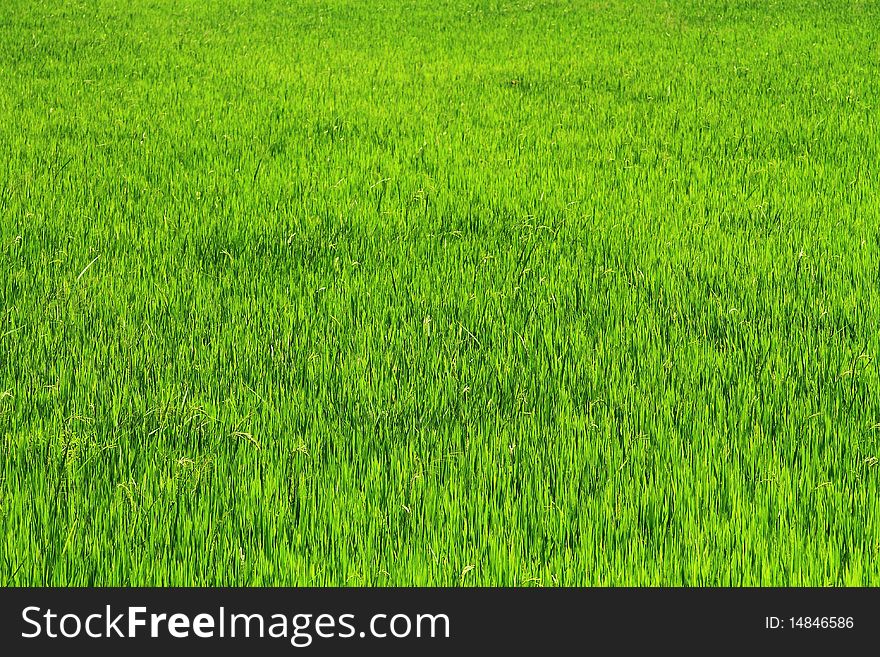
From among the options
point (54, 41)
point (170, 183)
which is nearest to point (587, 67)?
point (170, 183)

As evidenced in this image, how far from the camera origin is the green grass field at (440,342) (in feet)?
8.13

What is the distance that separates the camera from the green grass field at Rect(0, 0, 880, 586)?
2.48 metres

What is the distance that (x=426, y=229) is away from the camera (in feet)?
16.5

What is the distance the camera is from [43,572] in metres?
2.37

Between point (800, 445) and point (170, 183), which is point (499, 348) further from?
point (170, 183)

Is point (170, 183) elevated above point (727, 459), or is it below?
above

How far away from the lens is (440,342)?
362 centimetres

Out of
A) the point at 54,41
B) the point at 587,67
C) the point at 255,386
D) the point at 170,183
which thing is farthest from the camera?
the point at 54,41

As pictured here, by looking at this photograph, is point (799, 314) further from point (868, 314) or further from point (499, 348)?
point (499, 348)

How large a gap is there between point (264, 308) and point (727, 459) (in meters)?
1.93

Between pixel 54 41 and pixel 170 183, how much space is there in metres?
6.75

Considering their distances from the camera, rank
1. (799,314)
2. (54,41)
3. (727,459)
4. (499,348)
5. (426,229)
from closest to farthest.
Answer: (727,459)
(499,348)
(799,314)
(426,229)
(54,41)
